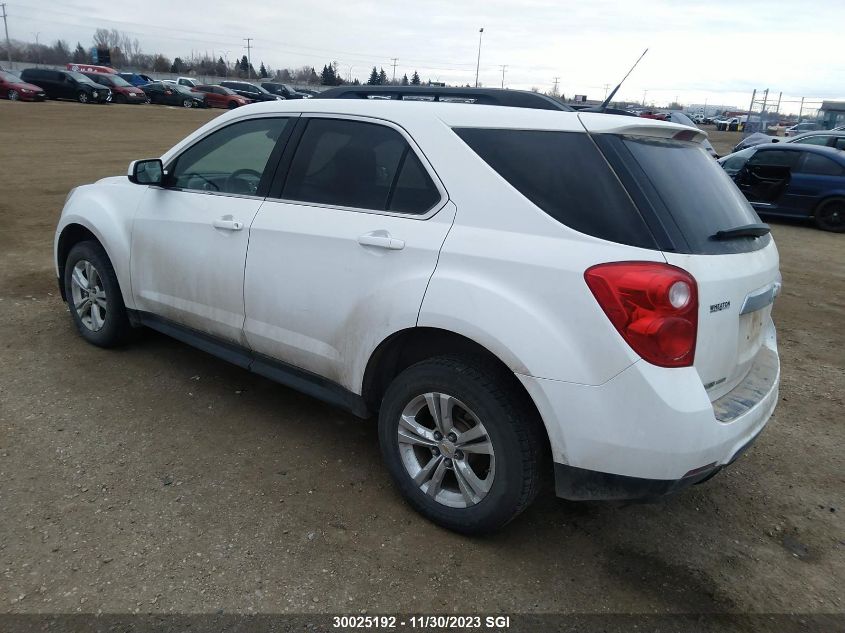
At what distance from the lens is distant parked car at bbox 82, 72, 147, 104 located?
36.9 m

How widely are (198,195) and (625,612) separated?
310cm

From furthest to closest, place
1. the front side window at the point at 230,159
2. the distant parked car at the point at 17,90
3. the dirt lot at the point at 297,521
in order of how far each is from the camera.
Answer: the distant parked car at the point at 17,90 → the front side window at the point at 230,159 → the dirt lot at the point at 297,521

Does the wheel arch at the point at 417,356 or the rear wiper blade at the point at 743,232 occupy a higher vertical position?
the rear wiper blade at the point at 743,232

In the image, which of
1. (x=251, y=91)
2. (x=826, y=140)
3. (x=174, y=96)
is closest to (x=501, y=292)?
(x=826, y=140)

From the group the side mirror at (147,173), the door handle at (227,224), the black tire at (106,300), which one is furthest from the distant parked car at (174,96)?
the door handle at (227,224)

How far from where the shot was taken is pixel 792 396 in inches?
179

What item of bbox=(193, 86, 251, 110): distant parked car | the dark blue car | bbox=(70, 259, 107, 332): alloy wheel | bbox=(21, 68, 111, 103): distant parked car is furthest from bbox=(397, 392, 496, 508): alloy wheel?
bbox=(193, 86, 251, 110): distant parked car

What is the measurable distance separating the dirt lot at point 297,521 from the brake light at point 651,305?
96cm

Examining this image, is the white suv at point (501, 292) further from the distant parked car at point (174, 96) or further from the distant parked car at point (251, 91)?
the distant parked car at point (174, 96)

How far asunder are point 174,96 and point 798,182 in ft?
122

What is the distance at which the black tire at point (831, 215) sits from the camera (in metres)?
11.2

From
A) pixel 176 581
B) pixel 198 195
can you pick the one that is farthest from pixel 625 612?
pixel 198 195

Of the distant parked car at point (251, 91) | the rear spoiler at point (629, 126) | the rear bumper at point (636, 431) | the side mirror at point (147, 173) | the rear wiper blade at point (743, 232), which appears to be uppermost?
the distant parked car at point (251, 91)

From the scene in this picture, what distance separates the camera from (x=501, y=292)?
8.23 feet
